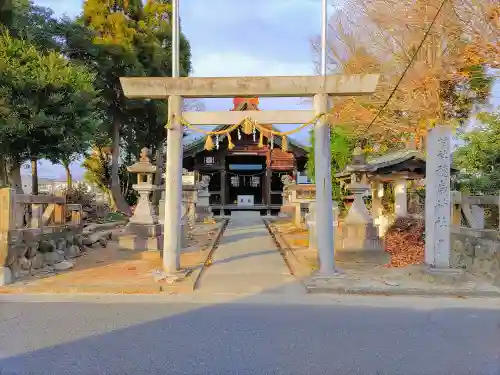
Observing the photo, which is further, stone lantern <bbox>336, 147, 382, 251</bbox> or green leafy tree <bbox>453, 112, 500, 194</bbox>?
green leafy tree <bbox>453, 112, 500, 194</bbox>

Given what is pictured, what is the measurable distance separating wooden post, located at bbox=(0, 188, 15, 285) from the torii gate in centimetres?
304

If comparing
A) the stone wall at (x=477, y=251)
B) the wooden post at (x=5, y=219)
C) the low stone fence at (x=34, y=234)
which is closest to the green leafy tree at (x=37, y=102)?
the low stone fence at (x=34, y=234)

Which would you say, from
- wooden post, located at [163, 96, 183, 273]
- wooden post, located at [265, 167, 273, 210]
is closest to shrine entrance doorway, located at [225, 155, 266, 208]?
wooden post, located at [265, 167, 273, 210]

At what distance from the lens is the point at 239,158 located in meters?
31.2

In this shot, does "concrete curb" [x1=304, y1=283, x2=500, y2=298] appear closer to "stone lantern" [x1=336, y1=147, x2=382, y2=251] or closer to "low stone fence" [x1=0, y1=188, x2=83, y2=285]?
"stone lantern" [x1=336, y1=147, x2=382, y2=251]

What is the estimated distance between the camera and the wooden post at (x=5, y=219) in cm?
803

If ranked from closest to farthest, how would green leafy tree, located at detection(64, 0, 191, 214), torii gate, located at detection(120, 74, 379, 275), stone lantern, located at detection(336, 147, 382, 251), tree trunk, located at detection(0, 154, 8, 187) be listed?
torii gate, located at detection(120, 74, 379, 275) < stone lantern, located at detection(336, 147, 382, 251) < tree trunk, located at detection(0, 154, 8, 187) < green leafy tree, located at detection(64, 0, 191, 214)

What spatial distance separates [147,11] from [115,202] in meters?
12.7

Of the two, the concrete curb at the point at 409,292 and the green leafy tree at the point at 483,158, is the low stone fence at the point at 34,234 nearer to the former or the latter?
the concrete curb at the point at 409,292

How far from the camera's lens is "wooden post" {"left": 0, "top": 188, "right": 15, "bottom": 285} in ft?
26.3

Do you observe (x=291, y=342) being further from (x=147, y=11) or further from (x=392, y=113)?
(x=147, y=11)

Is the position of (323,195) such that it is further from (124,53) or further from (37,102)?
(124,53)

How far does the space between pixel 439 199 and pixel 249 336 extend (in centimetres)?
526

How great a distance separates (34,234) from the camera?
9.09 meters
